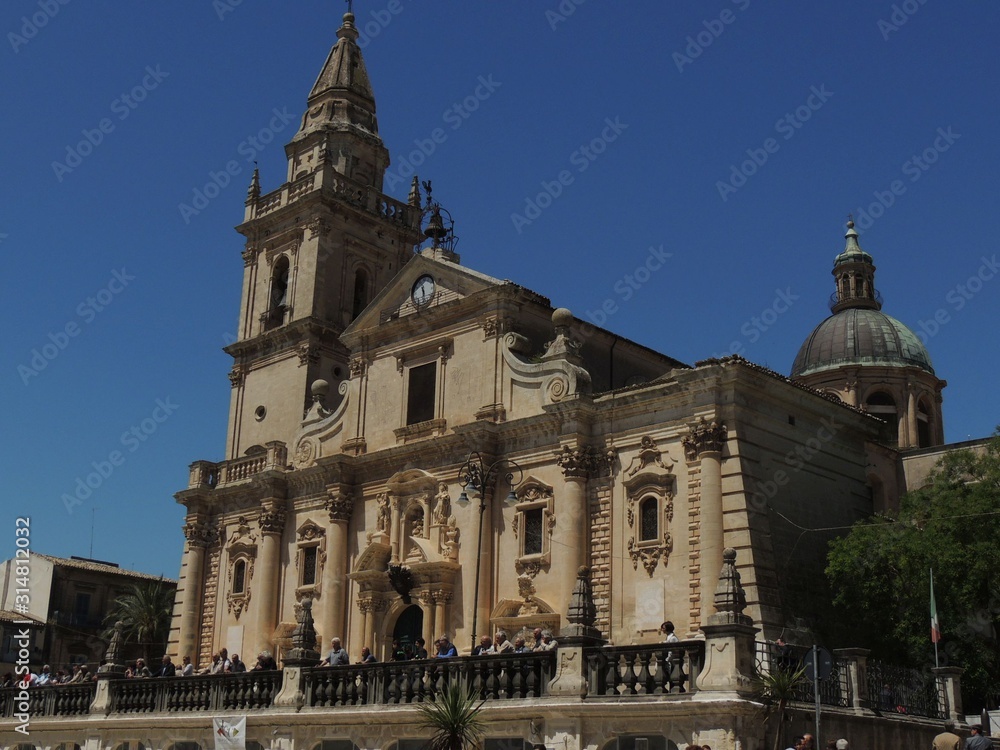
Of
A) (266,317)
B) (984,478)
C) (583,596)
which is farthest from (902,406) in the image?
(583,596)

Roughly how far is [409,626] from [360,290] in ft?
49.8

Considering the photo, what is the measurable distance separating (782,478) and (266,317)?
22.0 m

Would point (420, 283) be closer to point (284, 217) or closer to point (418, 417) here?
point (418, 417)

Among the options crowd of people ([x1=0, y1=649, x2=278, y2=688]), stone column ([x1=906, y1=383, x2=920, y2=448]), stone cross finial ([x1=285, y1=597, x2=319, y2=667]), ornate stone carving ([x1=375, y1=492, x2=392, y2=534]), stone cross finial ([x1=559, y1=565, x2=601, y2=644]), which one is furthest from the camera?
stone column ([x1=906, y1=383, x2=920, y2=448])

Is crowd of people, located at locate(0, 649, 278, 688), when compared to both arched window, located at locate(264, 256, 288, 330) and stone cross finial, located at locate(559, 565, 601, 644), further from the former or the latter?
arched window, located at locate(264, 256, 288, 330)

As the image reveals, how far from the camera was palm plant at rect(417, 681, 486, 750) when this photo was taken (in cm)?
1805

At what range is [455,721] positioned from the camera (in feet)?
59.1

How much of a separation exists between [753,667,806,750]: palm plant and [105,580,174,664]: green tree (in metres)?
41.2

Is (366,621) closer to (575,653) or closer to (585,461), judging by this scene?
(585,461)

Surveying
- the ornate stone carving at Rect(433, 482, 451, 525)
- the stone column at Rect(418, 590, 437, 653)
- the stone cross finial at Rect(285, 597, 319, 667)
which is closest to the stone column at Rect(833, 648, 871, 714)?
the stone cross finial at Rect(285, 597, 319, 667)

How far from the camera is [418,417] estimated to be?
35.7 metres

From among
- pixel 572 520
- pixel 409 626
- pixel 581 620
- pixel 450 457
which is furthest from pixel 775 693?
pixel 409 626

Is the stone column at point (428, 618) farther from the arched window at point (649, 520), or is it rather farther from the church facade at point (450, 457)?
the arched window at point (649, 520)

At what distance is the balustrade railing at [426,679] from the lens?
61.3ft
